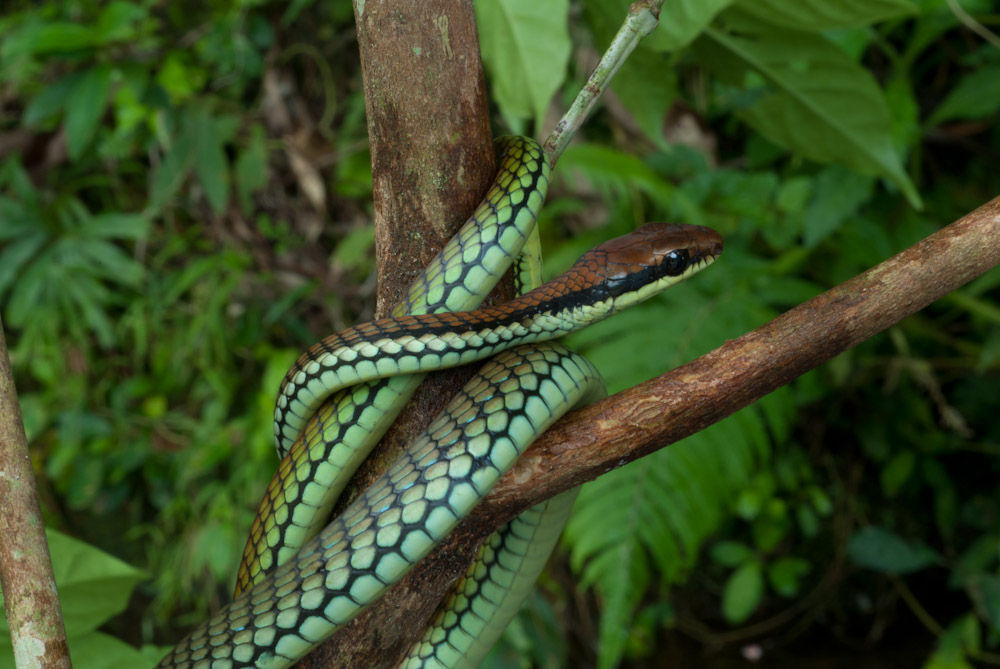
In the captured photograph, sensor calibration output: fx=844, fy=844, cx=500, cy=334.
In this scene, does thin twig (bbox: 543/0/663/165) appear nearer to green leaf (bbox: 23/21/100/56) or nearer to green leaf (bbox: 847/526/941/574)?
green leaf (bbox: 847/526/941/574)

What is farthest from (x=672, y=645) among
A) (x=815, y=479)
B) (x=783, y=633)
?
(x=815, y=479)

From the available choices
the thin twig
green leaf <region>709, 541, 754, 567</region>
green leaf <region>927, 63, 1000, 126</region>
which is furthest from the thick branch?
green leaf <region>709, 541, 754, 567</region>

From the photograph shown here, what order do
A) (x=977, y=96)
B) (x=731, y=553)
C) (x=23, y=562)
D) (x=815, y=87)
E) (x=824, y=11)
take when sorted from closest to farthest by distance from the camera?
(x=23, y=562) < (x=824, y=11) < (x=815, y=87) < (x=977, y=96) < (x=731, y=553)

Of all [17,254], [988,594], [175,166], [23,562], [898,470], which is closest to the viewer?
[23,562]

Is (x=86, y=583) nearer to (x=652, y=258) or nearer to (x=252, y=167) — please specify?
(x=652, y=258)

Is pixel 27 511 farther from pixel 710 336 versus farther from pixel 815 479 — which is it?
pixel 815 479

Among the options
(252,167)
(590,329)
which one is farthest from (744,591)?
(252,167)
